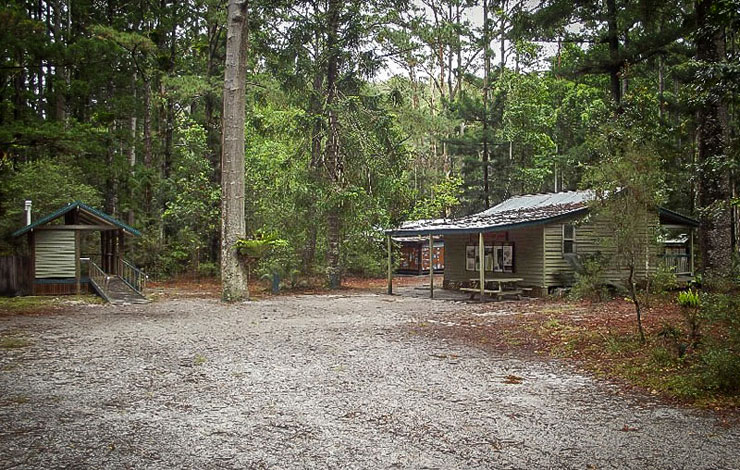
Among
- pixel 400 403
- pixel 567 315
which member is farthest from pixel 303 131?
pixel 400 403

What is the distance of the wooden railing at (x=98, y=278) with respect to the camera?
18567mm

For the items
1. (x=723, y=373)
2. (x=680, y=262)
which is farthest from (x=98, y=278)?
(x=680, y=262)

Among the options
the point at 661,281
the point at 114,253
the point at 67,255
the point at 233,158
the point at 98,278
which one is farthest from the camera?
the point at 114,253

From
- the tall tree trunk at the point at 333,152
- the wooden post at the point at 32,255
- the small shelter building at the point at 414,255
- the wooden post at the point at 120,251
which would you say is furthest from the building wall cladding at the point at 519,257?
the wooden post at the point at 32,255

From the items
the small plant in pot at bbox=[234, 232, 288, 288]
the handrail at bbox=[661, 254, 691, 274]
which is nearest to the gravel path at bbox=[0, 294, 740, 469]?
the small plant in pot at bbox=[234, 232, 288, 288]

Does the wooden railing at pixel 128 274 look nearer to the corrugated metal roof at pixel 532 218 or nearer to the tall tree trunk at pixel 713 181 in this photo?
the corrugated metal roof at pixel 532 218

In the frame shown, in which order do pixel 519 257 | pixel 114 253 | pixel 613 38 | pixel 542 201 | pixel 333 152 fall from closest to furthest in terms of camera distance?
1. pixel 613 38
2. pixel 519 257
3. pixel 114 253
4. pixel 333 152
5. pixel 542 201

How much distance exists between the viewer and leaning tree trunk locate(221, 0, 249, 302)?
59.5 ft

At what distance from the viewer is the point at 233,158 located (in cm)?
1816

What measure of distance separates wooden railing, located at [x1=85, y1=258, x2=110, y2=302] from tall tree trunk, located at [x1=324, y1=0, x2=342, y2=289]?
27.5ft

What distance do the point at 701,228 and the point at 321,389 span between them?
10.5m

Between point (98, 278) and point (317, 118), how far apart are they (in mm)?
9903

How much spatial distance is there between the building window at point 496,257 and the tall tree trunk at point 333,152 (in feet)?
18.1

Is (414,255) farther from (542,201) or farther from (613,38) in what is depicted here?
(613,38)
